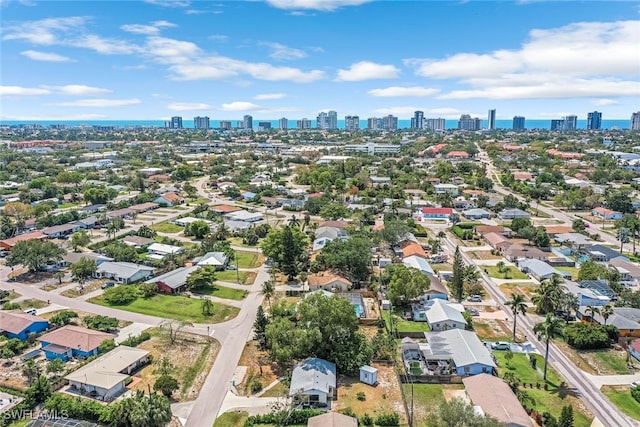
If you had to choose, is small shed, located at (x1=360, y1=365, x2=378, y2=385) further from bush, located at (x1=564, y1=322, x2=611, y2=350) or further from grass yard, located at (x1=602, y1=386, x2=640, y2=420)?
bush, located at (x1=564, y1=322, x2=611, y2=350)

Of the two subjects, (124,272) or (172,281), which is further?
(124,272)

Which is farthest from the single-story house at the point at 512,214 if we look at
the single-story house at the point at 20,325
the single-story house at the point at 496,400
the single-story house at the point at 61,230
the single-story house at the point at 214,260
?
the single-story house at the point at 61,230

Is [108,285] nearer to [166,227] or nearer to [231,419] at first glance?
[166,227]

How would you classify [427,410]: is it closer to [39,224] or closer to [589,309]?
[589,309]

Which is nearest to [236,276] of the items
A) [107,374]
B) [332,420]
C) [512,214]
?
[107,374]

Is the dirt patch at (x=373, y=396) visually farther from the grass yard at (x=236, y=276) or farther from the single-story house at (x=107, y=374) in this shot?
the grass yard at (x=236, y=276)

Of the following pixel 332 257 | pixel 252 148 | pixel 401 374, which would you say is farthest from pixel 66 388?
pixel 252 148
